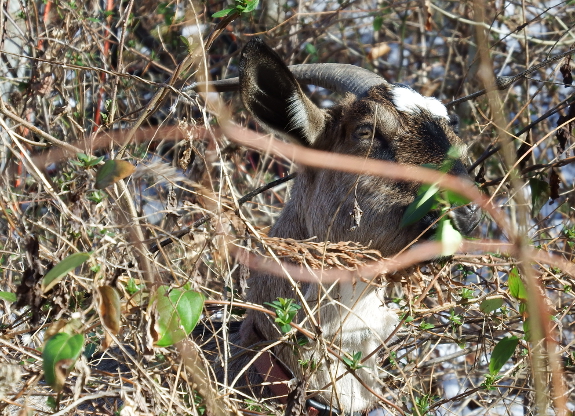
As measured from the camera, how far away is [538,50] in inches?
232

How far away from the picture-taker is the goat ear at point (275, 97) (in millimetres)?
A: 3232

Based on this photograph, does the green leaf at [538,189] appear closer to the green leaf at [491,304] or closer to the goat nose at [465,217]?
the goat nose at [465,217]

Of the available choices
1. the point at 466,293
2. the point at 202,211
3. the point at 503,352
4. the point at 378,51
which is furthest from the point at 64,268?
the point at 378,51

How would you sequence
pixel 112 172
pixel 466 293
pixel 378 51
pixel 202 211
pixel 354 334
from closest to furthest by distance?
pixel 112 172, pixel 202 211, pixel 466 293, pixel 354 334, pixel 378 51

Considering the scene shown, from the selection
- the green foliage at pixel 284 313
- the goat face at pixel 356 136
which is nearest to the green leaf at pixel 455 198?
the goat face at pixel 356 136

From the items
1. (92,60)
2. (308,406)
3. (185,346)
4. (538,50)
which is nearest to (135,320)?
(185,346)

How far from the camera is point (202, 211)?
2590mm

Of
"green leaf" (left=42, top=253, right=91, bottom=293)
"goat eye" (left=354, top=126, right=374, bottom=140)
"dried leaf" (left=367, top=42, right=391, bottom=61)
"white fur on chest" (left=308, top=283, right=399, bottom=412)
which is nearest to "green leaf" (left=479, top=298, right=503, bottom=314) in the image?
"white fur on chest" (left=308, top=283, right=399, bottom=412)

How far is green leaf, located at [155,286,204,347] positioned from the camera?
2.27 meters

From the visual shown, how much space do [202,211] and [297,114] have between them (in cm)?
105

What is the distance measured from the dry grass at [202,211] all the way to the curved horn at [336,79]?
256 mm

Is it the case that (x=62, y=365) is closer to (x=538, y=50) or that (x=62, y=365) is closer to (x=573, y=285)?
(x=573, y=285)

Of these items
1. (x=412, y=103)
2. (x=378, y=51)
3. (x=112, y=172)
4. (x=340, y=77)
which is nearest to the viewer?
(x=112, y=172)

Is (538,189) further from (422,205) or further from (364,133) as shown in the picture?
(422,205)
